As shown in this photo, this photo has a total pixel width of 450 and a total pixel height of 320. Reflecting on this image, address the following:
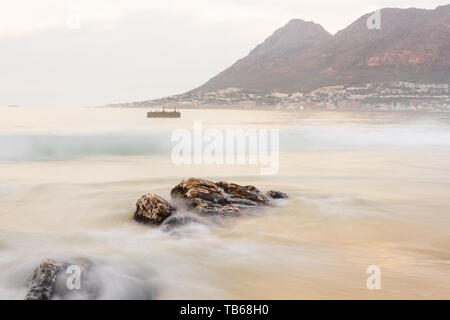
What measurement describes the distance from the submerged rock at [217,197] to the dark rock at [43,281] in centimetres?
283

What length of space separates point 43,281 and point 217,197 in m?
3.63

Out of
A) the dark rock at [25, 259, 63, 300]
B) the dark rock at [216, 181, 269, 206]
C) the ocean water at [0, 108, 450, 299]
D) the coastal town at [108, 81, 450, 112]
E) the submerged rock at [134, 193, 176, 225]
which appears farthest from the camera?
the coastal town at [108, 81, 450, 112]

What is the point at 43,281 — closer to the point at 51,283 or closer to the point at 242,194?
the point at 51,283

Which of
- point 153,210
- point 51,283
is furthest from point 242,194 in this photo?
point 51,283

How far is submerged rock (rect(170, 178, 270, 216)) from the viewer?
23.9 ft

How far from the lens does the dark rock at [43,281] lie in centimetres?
430

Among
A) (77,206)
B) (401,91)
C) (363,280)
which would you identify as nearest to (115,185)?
(77,206)

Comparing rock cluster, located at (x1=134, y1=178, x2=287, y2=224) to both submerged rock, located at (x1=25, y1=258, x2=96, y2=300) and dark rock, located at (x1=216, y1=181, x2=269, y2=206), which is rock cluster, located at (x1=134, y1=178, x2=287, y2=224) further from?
submerged rock, located at (x1=25, y1=258, x2=96, y2=300)

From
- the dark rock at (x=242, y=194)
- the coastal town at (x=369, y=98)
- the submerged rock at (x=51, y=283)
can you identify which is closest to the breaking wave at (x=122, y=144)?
the dark rock at (x=242, y=194)

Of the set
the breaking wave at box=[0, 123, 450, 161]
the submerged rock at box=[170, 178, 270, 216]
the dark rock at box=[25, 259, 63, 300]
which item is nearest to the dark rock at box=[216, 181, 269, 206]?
the submerged rock at box=[170, 178, 270, 216]

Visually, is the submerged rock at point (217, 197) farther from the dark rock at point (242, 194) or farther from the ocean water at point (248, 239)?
the ocean water at point (248, 239)

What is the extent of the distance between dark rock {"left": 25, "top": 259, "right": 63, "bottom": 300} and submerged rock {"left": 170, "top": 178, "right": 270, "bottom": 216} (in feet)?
9.29

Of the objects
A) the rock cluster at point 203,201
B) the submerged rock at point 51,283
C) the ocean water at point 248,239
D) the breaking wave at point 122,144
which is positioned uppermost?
the rock cluster at point 203,201

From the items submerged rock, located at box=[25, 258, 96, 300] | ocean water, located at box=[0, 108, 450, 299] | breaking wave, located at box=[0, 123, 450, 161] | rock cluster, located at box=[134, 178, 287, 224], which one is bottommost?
breaking wave, located at box=[0, 123, 450, 161]
